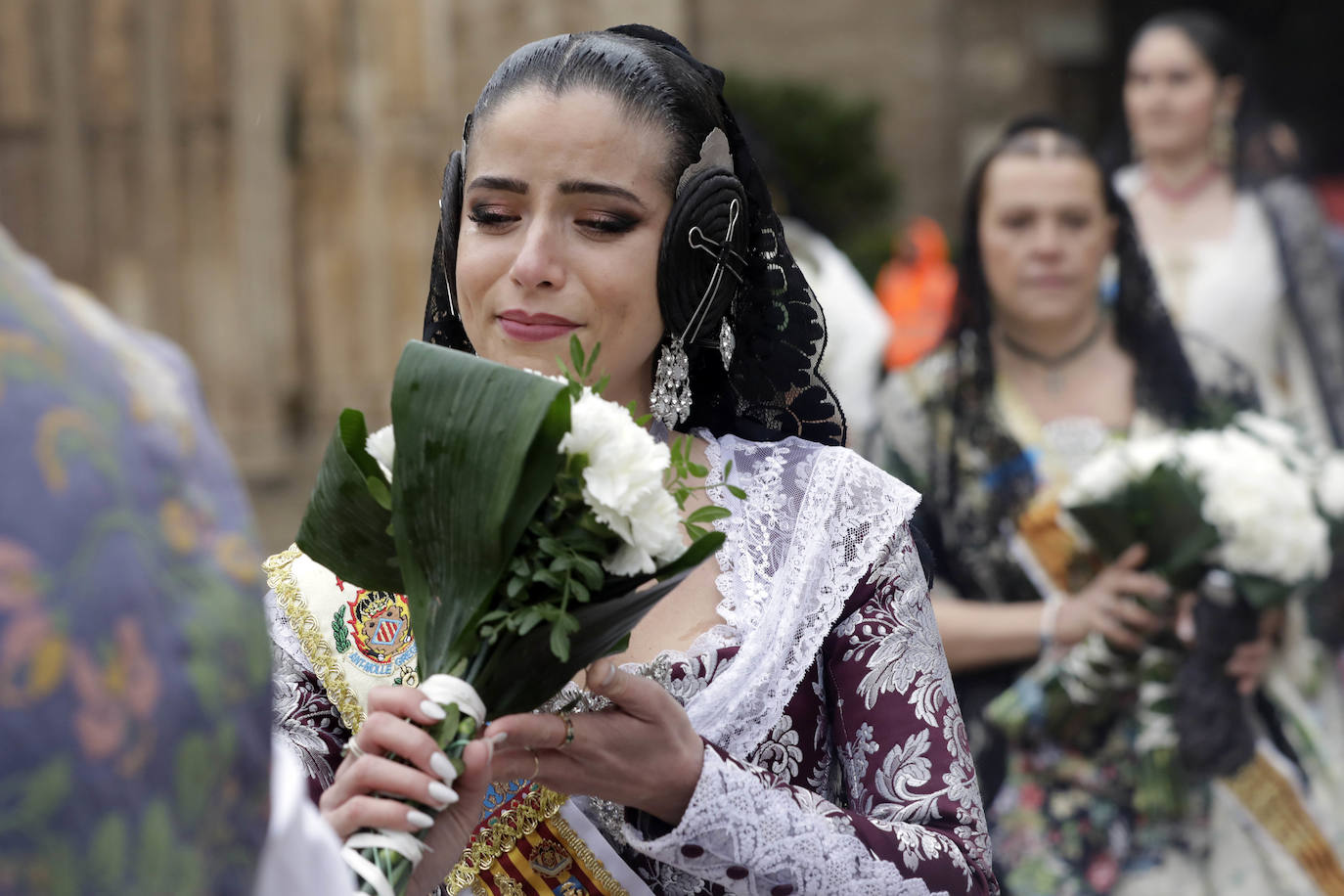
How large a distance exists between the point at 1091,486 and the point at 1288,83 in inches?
424

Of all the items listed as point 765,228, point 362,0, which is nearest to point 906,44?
point 362,0

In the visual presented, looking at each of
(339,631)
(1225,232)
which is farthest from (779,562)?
(1225,232)

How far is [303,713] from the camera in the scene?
75.9 inches

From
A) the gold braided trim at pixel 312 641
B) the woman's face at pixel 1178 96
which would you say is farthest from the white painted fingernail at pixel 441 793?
the woman's face at pixel 1178 96

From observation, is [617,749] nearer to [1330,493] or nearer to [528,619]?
[528,619]

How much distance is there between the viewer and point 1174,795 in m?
4.06

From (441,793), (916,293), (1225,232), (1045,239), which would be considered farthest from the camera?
(916,293)

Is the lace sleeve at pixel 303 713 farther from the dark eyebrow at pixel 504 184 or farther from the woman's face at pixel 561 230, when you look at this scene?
the dark eyebrow at pixel 504 184

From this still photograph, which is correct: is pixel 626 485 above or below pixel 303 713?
above

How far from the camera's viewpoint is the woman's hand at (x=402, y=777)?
1.46 meters

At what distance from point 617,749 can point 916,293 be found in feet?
21.7

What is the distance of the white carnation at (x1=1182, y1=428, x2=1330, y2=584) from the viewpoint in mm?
3941

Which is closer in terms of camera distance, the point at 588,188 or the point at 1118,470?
the point at 588,188

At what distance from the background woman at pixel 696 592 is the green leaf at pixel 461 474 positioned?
224 millimetres
